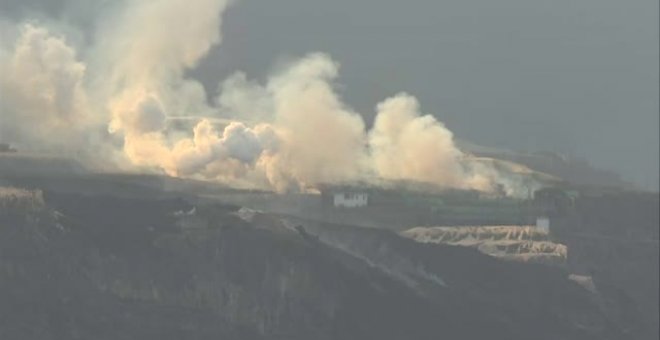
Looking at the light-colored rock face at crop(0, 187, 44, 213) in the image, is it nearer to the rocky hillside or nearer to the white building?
the rocky hillside

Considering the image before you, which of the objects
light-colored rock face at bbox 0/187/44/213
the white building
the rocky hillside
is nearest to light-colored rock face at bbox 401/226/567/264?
the white building

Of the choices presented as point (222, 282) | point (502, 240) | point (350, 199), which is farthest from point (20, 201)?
point (502, 240)

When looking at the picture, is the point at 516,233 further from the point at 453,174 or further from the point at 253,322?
the point at 253,322

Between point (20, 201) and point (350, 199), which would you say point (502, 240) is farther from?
point (20, 201)

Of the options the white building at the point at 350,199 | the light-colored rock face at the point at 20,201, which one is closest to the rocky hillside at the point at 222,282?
the light-colored rock face at the point at 20,201

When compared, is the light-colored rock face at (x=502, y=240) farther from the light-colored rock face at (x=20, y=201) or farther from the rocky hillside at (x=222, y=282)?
the light-colored rock face at (x=20, y=201)

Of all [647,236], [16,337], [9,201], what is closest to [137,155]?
[9,201]
